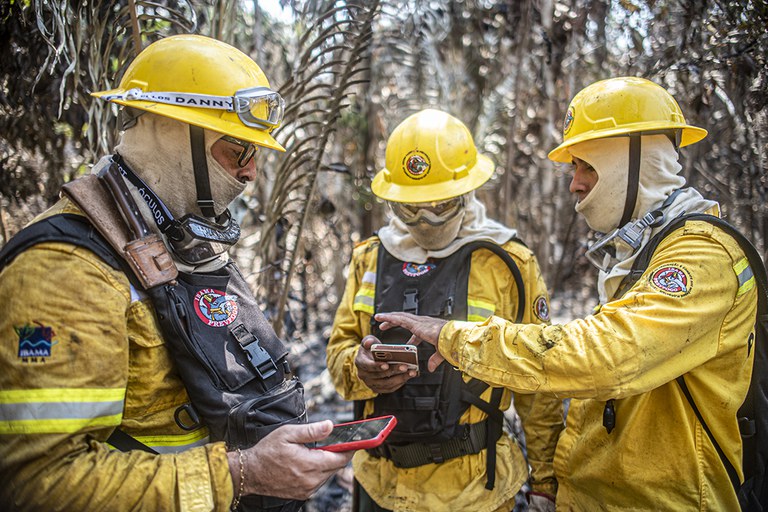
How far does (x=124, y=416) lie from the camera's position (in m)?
1.54

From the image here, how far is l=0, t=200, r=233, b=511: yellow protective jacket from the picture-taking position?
1265 mm

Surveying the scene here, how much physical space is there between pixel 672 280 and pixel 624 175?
0.58m

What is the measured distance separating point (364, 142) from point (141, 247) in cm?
463

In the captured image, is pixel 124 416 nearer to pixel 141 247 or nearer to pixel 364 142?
pixel 141 247

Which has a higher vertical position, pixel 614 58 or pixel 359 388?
pixel 614 58

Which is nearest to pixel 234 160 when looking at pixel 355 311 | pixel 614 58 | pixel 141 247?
pixel 141 247

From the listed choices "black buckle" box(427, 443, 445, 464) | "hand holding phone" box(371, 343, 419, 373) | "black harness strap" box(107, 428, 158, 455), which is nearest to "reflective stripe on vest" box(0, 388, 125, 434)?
"black harness strap" box(107, 428, 158, 455)

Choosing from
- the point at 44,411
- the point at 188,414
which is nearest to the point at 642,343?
the point at 188,414

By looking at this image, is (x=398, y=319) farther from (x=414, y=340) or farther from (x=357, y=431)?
(x=357, y=431)

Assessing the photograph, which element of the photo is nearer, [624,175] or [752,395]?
[752,395]

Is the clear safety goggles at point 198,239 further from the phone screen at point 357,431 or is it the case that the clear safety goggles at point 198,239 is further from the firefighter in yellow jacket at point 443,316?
the firefighter in yellow jacket at point 443,316

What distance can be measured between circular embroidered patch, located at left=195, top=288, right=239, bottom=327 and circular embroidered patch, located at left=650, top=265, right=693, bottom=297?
151cm

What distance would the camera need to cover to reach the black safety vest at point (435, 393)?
7.70 feet

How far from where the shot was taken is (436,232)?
256 cm
